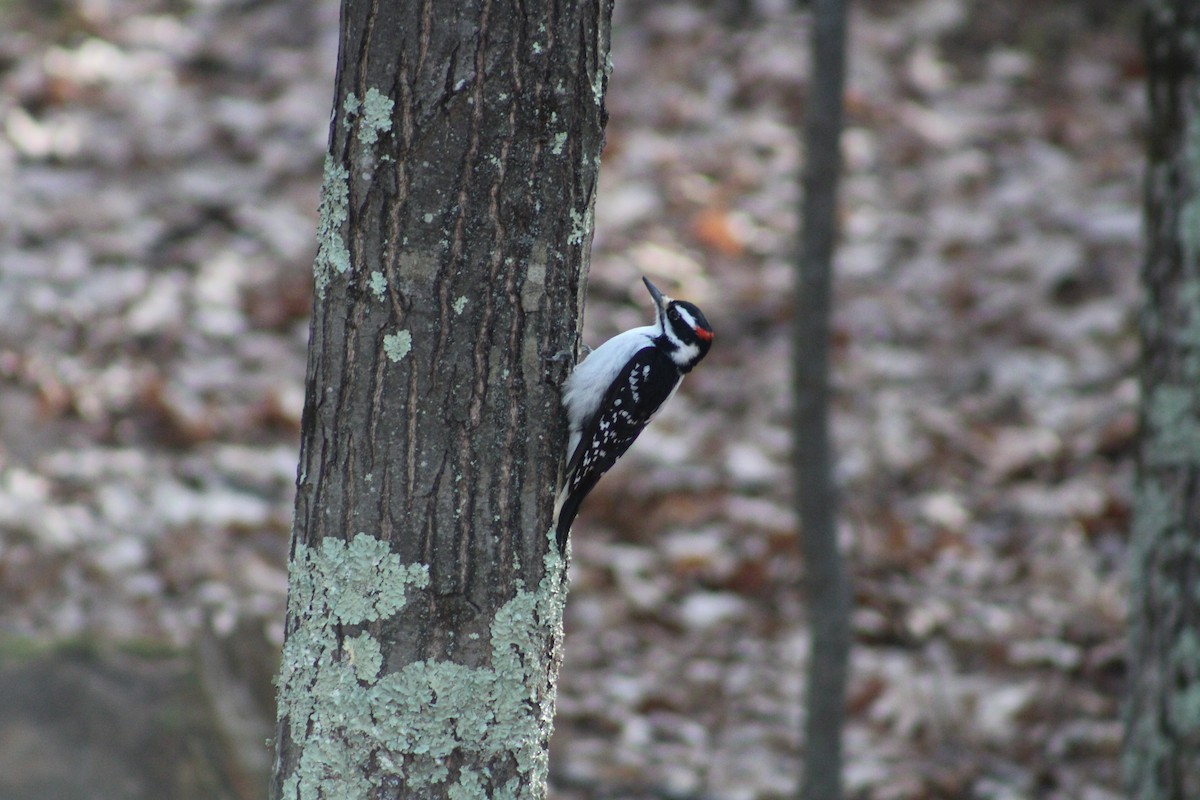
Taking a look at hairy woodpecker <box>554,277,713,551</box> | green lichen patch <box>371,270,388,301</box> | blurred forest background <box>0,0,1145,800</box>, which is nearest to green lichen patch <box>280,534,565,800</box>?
hairy woodpecker <box>554,277,713,551</box>

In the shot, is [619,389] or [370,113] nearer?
[370,113]

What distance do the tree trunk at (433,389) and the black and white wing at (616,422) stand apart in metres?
0.26

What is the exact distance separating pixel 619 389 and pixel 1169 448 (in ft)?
5.53

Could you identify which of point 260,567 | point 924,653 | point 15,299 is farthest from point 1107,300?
point 15,299

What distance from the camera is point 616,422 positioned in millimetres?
3311

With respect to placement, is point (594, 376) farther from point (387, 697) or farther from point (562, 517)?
point (387, 697)

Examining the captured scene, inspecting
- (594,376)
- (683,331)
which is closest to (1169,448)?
(683,331)

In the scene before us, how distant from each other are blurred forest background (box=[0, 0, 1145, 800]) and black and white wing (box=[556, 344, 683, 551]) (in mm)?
1810

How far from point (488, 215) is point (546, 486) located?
20.6 inches

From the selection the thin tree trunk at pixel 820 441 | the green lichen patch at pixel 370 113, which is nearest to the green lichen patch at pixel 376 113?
the green lichen patch at pixel 370 113

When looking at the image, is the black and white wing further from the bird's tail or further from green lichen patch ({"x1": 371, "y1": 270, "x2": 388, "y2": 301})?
green lichen patch ({"x1": 371, "y1": 270, "x2": 388, "y2": 301})

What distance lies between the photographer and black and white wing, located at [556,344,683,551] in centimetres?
282

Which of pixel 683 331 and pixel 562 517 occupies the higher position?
pixel 683 331

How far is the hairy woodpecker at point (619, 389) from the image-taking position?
9.15ft
